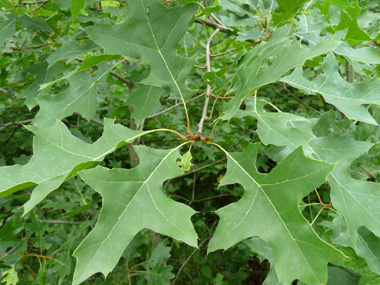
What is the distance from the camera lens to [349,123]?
140 cm

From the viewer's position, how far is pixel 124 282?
1.74 metres

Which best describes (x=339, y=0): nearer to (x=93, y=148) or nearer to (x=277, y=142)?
(x=277, y=142)

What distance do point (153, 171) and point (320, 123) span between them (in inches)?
31.7

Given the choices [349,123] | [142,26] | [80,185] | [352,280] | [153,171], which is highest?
[142,26]

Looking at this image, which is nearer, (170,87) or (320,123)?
(170,87)

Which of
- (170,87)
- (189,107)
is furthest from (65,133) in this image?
(189,107)

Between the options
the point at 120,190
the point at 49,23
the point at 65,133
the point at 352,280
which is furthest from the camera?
the point at 49,23

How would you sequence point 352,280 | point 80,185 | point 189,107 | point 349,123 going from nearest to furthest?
point 352,280
point 349,123
point 80,185
point 189,107

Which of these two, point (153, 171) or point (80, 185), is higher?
point (153, 171)

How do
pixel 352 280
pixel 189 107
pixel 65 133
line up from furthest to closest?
pixel 189 107, pixel 352 280, pixel 65 133

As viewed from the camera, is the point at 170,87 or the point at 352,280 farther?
the point at 352,280

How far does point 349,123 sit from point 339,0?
1.64ft

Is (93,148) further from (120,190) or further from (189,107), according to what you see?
(189,107)

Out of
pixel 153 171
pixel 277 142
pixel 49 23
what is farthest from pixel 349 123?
pixel 49 23
